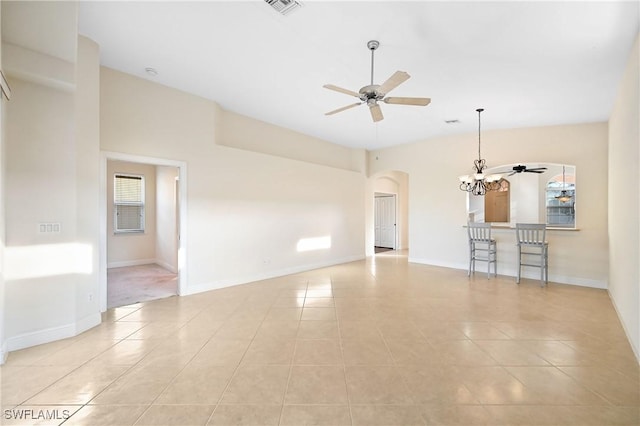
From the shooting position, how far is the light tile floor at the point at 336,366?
5.76 feet

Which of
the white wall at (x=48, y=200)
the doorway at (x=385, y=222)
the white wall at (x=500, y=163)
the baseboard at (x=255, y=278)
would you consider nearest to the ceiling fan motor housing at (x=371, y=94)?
the white wall at (x=48, y=200)

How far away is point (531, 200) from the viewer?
752 centimetres

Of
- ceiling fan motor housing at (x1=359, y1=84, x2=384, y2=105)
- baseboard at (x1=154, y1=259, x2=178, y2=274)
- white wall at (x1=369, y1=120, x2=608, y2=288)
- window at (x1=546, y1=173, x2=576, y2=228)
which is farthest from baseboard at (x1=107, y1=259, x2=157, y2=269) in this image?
window at (x1=546, y1=173, x2=576, y2=228)

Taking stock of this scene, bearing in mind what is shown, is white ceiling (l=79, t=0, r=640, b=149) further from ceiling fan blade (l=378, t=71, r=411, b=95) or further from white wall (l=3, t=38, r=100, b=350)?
white wall (l=3, t=38, r=100, b=350)

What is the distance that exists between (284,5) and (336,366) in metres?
3.12

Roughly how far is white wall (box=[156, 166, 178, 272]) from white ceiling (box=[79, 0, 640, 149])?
2.67 metres

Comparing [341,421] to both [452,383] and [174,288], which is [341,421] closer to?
[452,383]

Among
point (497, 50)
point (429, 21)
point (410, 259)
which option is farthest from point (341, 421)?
point (410, 259)

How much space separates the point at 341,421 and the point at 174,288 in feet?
13.0

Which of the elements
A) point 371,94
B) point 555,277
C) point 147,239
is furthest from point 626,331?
point 147,239

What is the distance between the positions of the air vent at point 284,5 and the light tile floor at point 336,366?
3.09 m

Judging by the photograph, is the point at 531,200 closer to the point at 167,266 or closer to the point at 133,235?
the point at 167,266

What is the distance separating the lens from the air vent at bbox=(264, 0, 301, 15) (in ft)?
7.57

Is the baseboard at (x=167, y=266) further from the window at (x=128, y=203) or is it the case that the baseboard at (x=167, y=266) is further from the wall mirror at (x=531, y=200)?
the wall mirror at (x=531, y=200)
